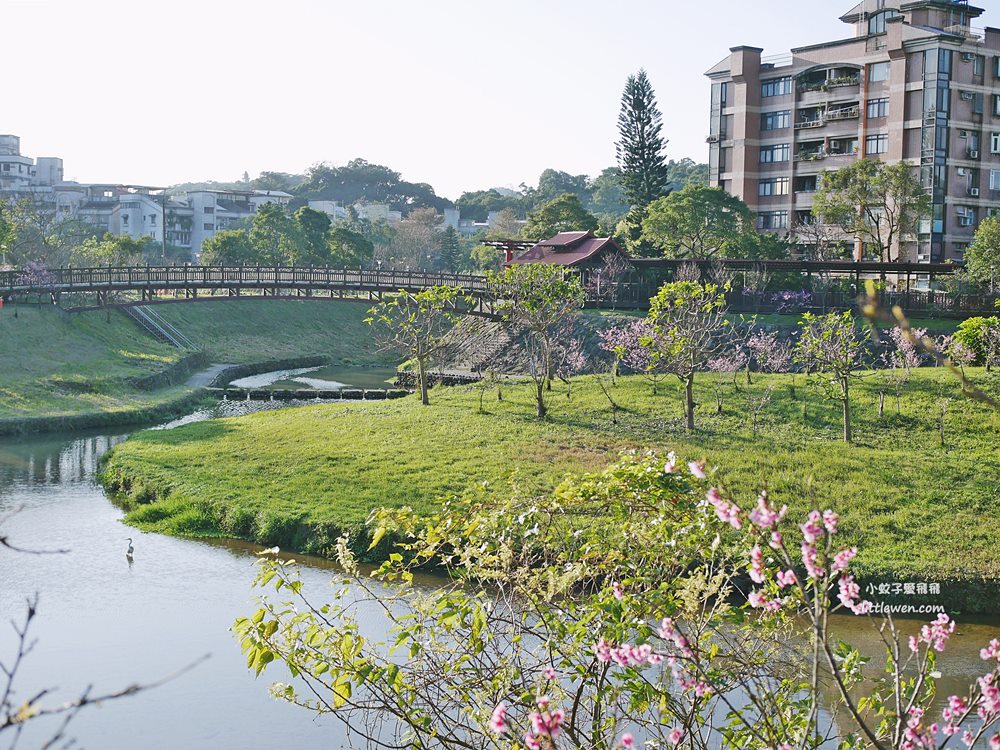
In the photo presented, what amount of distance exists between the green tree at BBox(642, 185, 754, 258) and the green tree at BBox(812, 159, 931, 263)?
415 cm

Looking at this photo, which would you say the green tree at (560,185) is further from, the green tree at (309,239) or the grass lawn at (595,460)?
the grass lawn at (595,460)

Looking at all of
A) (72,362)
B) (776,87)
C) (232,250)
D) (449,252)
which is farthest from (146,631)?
(449,252)

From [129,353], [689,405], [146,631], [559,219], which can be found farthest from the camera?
[559,219]

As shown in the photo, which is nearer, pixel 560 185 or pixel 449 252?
pixel 449 252

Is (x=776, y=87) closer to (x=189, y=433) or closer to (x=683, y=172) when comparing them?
(x=189, y=433)

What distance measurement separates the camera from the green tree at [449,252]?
328 feet

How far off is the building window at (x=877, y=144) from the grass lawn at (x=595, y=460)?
31284mm

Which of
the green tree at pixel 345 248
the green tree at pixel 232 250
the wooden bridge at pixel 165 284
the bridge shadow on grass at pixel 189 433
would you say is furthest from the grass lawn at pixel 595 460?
the green tree at pixel 345 248

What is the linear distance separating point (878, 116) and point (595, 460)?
42428 millimetres

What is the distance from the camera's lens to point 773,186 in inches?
2670

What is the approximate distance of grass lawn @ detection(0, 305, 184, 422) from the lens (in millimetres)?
41312

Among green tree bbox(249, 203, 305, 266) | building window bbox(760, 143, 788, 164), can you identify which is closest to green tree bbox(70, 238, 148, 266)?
green tree bbox(249, 203, 305, 266)

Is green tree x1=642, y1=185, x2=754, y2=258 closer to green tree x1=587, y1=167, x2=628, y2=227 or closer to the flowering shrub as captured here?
the flowering shrub

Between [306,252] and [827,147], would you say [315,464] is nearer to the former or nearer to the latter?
[827,147]
